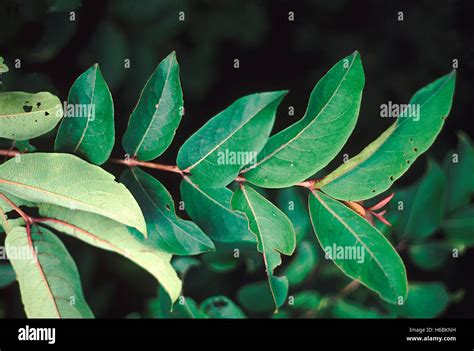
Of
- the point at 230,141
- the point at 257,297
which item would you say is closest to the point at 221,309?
the point at 257,297

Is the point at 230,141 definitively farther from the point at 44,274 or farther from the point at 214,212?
the point at 44,274

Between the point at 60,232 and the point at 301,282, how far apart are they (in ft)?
1.18

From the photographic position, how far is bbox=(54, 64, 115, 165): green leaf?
67 centimetres

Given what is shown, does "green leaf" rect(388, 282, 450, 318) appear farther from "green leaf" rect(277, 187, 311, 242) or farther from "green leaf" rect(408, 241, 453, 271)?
"green leaf" rect(277, 187, 311, 242)

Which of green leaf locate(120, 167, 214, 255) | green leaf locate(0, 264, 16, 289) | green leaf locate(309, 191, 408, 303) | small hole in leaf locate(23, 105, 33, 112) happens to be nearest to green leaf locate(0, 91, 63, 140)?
small hole in leaf locate(23, 105, 33, 112)

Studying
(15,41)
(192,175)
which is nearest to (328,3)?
(192,175)

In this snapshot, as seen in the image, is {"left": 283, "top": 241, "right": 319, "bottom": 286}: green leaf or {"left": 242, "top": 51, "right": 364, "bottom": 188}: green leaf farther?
{"left": 283, "top": 241, "right": 319, "bottom": 286}: green leaf

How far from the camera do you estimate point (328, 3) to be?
0.85 metres

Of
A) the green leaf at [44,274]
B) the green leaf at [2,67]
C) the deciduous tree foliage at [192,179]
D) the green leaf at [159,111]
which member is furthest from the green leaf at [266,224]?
the green leaf at [2,67]

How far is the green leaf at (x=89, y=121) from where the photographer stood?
2.21 feet

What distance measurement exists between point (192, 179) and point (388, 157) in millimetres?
248

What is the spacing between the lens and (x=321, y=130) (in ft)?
2.17

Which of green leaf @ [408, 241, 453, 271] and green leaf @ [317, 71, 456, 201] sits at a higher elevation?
green leaf @ [317, 71, 456, 201]

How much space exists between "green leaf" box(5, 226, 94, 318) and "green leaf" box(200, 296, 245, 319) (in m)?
0.20
